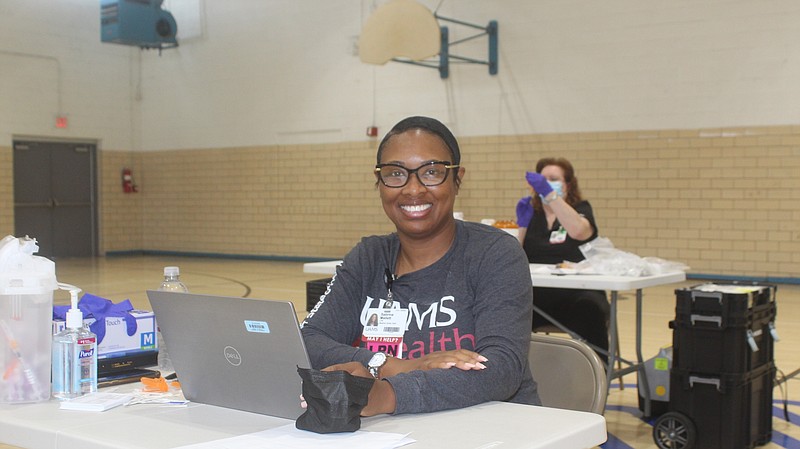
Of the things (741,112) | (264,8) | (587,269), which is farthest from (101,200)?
(587,269)

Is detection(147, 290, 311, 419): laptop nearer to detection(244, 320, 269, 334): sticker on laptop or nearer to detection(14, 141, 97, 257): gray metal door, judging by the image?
detection(244, 320, 269, 334): sticker on laptop

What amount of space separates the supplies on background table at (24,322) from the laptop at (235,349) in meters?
Answer: 0.23

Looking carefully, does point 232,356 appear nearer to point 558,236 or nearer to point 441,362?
point 441,362

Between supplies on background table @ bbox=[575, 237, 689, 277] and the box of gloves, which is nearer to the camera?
the box of gloves

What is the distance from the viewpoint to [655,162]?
10.0 m

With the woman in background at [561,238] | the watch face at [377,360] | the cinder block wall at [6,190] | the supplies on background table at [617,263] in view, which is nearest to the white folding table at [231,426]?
the watch face at [377,360]

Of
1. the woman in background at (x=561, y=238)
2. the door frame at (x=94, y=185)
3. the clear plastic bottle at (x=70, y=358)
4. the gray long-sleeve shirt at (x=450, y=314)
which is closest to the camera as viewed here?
the gray long-sleeve shirt at (x=450, y=314)

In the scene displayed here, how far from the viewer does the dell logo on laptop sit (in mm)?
1590

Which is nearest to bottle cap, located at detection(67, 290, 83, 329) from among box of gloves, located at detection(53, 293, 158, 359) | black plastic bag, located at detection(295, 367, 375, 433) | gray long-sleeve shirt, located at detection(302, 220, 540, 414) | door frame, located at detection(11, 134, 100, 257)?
box of gloves, located at detection(53, 293, 158, 359)

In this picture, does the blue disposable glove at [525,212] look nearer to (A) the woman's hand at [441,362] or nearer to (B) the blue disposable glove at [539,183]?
(B) the blue disposable glove at [539,183]

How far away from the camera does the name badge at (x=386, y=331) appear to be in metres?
1.93

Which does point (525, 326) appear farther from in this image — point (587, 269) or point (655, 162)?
point (655, 162)

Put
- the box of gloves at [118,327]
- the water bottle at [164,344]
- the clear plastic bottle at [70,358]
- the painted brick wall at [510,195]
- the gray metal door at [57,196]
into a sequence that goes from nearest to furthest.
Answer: the clear plastic bottle at [70,358] < the box of gloves at [118,327] < the water bottle at [164,344] < the painted brick wall at [510,195] < the gray metal door at [57,196]

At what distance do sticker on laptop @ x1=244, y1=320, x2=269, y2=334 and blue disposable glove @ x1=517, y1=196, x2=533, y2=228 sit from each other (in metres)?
3.55
